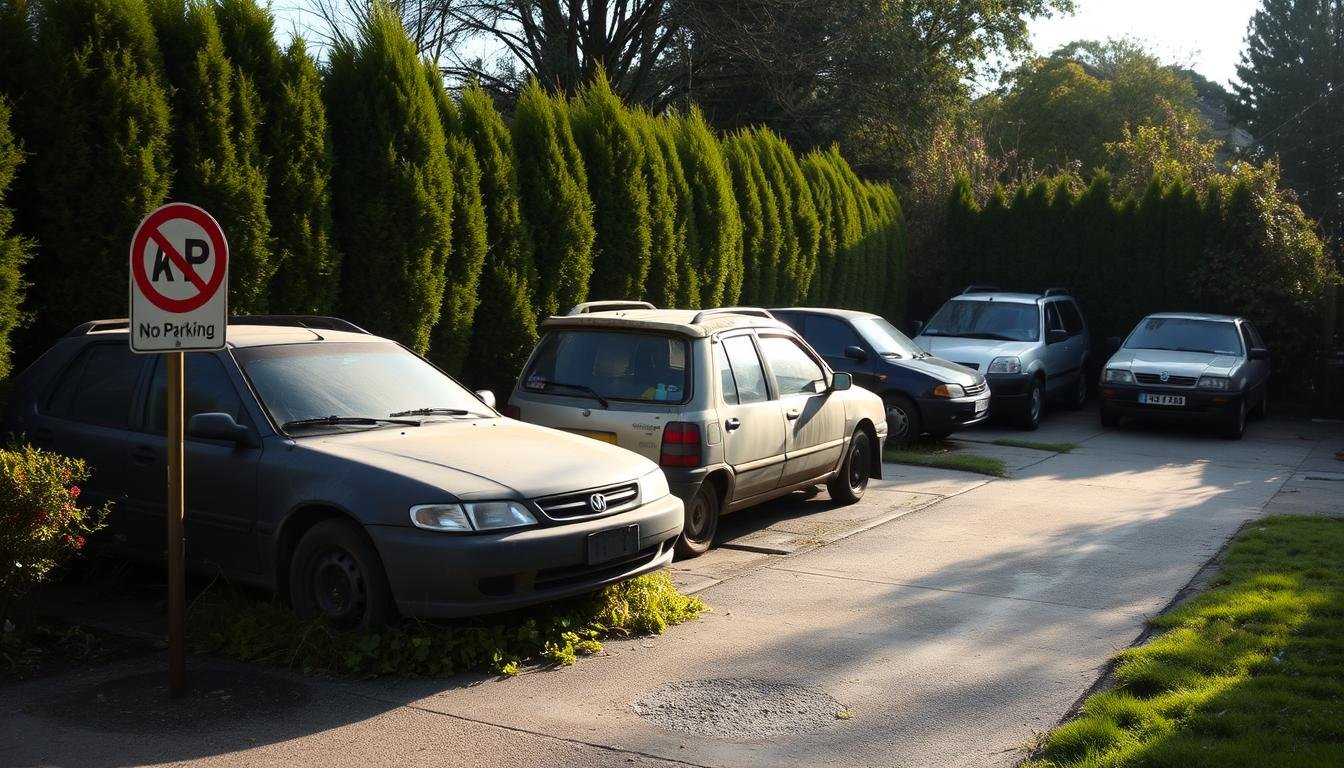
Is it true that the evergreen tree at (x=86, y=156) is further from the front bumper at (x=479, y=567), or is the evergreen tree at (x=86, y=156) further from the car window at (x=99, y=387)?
the front bumper at (x=479, y=567)

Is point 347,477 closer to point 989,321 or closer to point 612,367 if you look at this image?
point 612,367

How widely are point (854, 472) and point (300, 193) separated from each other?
537 cm

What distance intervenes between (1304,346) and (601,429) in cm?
1648

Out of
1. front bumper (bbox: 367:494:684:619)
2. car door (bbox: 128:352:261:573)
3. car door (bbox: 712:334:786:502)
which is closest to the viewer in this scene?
front bumper (bbox: 367:494:684:619)

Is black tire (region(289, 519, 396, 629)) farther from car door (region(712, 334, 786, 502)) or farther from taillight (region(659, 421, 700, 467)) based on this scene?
car door (region(712, 334, 786, 502))

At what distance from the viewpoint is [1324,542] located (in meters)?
9.50

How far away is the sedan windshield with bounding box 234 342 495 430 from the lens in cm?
690

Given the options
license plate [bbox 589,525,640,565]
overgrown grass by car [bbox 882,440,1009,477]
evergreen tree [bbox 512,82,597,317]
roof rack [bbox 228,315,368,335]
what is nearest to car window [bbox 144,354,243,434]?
roof rack [bbox 228,315,368,335]

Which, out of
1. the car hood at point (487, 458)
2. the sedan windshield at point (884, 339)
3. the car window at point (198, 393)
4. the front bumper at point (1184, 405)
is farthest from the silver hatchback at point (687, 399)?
the front bumper at point (1184, 405)

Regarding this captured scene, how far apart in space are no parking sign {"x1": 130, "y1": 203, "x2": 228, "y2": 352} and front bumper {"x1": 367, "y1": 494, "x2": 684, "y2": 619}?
49.5 inches

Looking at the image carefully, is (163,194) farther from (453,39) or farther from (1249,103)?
(1249,103)

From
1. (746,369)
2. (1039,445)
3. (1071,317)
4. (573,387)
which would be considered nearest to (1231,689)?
(746,369)

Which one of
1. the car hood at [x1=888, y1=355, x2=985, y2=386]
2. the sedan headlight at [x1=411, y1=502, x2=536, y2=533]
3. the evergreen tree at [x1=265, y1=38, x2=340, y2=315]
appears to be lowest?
the sedan headlight at [x1=411, y1=502, x2=536, y2=533]

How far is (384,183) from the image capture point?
1080 centimetres
